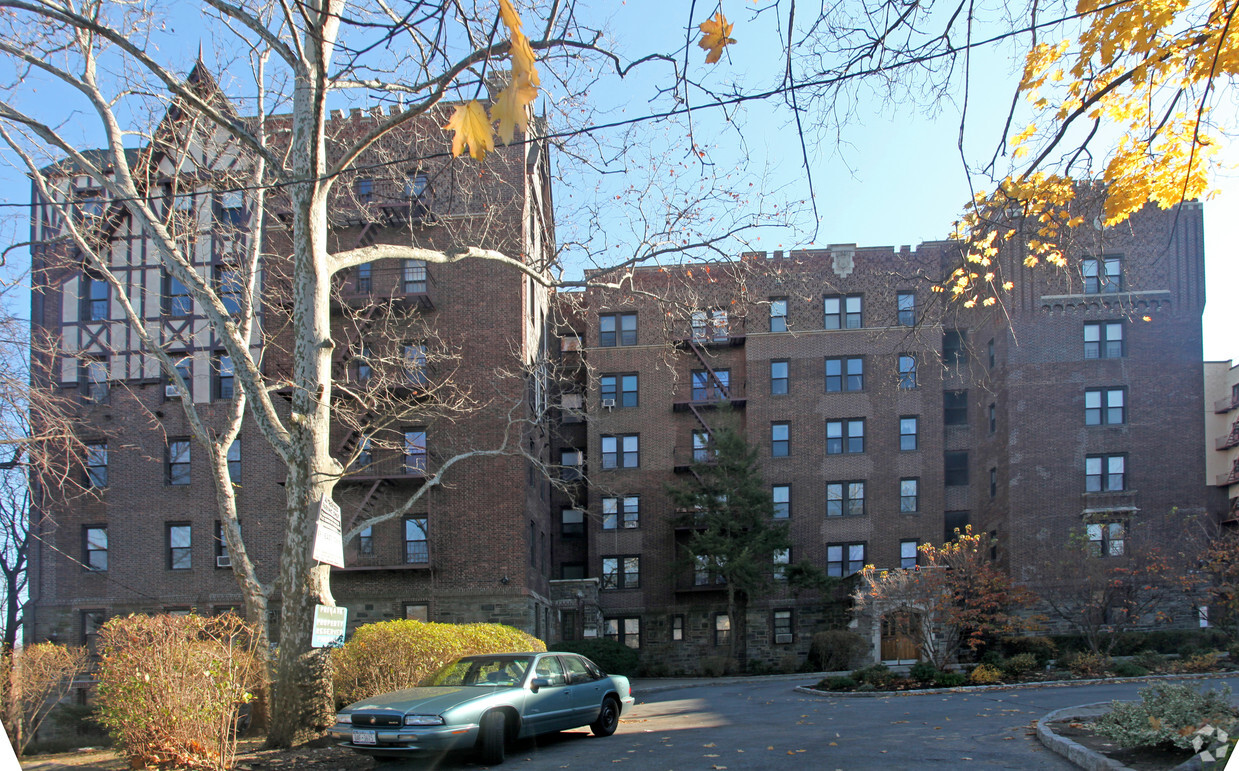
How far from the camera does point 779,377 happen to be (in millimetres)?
43219

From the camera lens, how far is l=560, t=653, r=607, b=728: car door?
13.8m

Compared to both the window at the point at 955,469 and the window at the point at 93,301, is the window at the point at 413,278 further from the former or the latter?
the window at the point at 955,469

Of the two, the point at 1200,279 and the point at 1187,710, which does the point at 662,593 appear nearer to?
the point at 1200,279

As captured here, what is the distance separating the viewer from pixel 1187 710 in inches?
401

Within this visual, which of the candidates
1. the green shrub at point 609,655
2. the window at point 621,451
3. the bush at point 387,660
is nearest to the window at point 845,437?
the window at point 621,451

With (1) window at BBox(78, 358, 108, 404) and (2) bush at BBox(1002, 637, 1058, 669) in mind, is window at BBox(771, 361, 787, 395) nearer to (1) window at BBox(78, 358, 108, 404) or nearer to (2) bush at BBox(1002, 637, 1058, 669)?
(2) bush at BBox(1002, 637, 1058, 669)

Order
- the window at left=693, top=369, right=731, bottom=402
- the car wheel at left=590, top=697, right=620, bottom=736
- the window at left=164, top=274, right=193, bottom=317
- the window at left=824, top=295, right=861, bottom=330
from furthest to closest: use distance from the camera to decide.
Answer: the window at left=693, top=369, right=731, bottom=402 < the window at left=824, top=295, right=861, bottom=330 < the window at left=164, top=274, right=193, bottom=317 < the car wheel at left=590, top=697, right=620, bottom=736

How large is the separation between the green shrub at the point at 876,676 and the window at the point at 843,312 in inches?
798

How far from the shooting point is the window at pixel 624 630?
42.1 metres

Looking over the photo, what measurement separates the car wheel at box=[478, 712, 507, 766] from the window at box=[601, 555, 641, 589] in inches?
1220

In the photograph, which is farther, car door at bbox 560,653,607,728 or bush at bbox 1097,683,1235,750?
car door at bbox 560,653,607,728

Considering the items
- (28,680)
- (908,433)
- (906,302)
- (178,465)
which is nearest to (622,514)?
(908,433)

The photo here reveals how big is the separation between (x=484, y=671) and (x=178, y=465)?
25.7 metres

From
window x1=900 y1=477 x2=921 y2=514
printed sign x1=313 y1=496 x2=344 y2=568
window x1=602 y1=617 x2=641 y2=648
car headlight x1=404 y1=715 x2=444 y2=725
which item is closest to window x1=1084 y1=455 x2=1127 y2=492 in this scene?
window x1=900 y1=477 x2=921 y2=514
